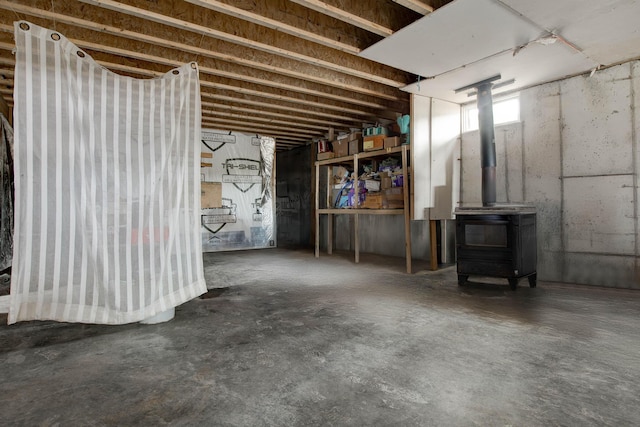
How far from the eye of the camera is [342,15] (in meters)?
2.62

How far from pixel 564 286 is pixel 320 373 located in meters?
3.24

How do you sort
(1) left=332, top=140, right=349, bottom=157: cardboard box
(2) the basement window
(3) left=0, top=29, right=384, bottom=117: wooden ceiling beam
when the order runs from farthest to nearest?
(1) left=332, top=140, right=349, bottom=157: cardboard box, (2) the basement window, (3) left=0, top=29, right=384, bottom=117: wooden ceiling beam

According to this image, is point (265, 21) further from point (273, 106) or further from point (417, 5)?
point (273, 106)

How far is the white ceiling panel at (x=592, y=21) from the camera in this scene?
2.41m

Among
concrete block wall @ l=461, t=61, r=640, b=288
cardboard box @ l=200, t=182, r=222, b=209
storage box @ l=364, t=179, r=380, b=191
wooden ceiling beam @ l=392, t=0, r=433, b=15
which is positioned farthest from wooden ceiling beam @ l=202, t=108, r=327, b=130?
wooden ceiling beam @ l=392, t=0, r=433, b=15

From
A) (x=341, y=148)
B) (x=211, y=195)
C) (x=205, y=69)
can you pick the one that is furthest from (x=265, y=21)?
(x=211, y=195)

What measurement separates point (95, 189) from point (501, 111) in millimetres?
4689

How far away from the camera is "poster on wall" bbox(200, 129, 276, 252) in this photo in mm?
6113

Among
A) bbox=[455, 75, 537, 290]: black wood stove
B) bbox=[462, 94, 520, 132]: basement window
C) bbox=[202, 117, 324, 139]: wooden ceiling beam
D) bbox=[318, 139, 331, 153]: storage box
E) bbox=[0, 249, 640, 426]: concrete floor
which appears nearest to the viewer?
bbox=[0, 249, 640, 426]: concrete floor

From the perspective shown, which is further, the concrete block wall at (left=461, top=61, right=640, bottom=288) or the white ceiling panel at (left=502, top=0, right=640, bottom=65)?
the concrete block wall at (left=461, top=61, right=640, bottom=288)

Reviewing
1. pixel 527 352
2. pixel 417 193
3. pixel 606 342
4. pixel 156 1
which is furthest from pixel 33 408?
pixel 417 193

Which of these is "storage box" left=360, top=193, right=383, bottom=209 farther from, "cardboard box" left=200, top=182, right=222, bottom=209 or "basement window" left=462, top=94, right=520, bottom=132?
"cardboard box" left=200, top=182, right=222, bottom=209

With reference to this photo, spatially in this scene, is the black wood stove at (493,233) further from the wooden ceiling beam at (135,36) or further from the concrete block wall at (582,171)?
the wooden ceiling beam at (135,36)

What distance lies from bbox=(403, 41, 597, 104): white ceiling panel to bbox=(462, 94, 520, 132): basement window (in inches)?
9.0
